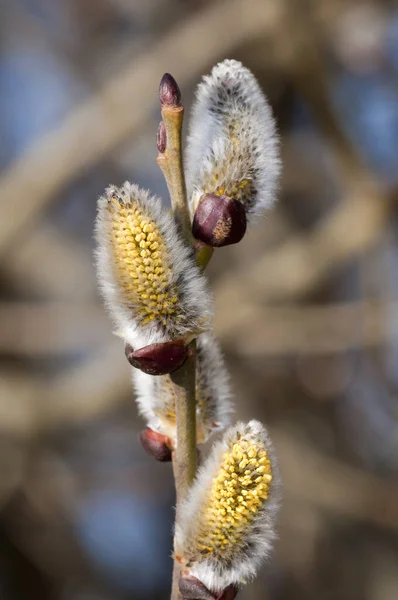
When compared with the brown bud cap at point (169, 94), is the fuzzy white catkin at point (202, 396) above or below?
below

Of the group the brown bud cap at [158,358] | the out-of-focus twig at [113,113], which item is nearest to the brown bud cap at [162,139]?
the brown bud cap at [158,358]

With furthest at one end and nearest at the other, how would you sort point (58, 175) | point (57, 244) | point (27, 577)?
1. point (27, 577)
2. point (57, 244)
3. point (58, 175)

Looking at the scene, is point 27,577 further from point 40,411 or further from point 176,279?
point 176,279

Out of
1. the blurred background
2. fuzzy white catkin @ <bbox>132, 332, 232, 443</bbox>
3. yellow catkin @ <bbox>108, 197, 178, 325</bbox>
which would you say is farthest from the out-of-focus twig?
yellow catkin @ <bbox>108, 197, 178, 325</bbox>

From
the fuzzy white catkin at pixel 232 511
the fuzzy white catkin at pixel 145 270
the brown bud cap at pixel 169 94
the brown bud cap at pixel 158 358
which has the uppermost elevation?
the brown bud cap at pixel 169 94

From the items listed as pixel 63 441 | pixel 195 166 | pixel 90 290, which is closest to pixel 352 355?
pixel 90 290

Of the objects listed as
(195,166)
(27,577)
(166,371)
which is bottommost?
(27,577)

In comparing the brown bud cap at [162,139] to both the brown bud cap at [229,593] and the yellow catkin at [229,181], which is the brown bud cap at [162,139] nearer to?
the yellow catkin at [229,181]
